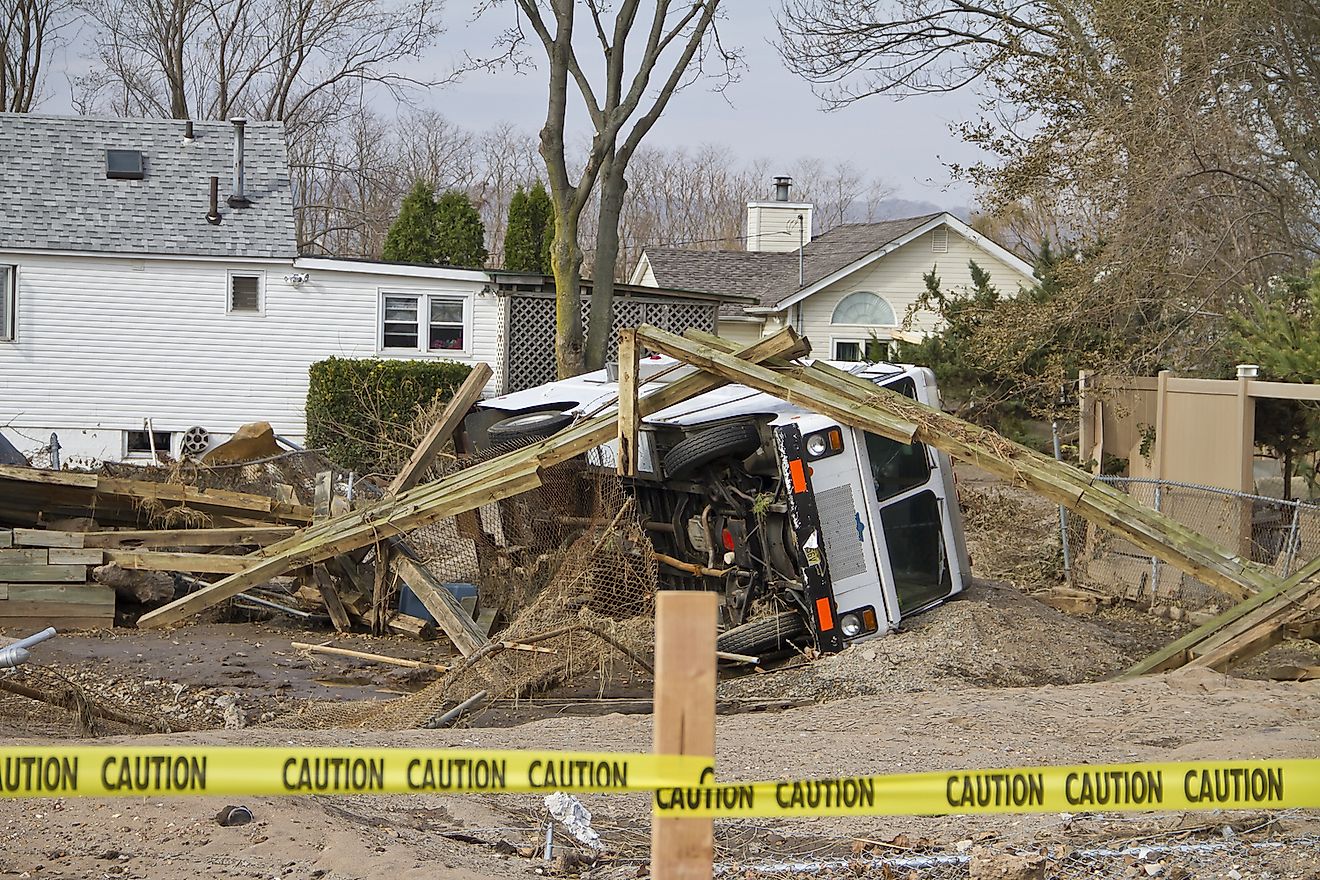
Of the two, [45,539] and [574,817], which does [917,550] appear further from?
[45,539]

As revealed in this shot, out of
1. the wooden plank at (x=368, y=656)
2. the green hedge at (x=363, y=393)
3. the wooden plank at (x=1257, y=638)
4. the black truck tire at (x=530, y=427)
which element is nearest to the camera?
the wooden plank at (x=1257, y=638)

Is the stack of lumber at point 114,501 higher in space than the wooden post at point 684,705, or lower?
lower

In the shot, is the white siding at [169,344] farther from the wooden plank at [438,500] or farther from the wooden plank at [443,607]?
the wooden plank at [443,607]

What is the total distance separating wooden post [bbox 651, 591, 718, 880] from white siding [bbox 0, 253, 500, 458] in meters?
22.5

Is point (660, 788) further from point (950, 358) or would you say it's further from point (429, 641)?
point (950, 358)

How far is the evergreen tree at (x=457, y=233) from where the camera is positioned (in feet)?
107

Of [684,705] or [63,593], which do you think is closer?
[684,705]

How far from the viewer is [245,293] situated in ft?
83.4

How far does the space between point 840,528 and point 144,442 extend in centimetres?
1885

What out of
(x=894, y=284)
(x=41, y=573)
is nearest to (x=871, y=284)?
(x=894, y=284)

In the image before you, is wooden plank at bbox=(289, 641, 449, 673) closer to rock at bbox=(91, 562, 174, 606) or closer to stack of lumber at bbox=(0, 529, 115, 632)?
rock at bbox=(91, 562, 174, 606)

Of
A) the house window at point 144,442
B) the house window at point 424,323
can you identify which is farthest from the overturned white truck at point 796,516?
the house window at point 144,442

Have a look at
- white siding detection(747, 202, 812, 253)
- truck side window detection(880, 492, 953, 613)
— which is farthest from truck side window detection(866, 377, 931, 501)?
white siding detection(747, 202, 812, 253)

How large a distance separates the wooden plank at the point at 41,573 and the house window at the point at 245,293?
14.2 metres
